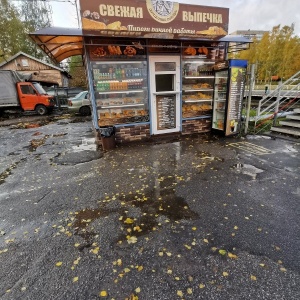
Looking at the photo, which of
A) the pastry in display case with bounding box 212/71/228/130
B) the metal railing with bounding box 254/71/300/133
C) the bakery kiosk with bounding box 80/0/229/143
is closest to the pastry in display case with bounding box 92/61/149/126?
the bakery kiosk with bounding box 80/0/229/143

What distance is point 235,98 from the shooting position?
7066 millimetres

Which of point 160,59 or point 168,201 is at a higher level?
point 160,59

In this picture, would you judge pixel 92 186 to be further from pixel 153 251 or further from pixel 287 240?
pixel 287 240

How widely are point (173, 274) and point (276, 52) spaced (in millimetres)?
44336

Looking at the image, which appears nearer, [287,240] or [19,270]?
[19,270]

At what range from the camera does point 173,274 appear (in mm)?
2223

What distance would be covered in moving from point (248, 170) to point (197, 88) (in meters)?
4.04

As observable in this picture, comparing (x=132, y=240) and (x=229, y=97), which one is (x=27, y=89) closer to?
(x=229, y=97)

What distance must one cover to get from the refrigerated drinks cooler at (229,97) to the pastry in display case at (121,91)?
273cm

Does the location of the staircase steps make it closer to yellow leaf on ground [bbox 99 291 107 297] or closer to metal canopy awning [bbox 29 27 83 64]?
metal canopy awning [bbox 29 27 83 64]

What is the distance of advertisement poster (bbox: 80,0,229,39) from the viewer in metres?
5.22

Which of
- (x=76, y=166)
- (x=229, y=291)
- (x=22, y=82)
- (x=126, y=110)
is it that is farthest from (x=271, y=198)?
(x=22, y=82)

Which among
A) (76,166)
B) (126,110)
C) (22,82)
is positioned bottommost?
(76,166)

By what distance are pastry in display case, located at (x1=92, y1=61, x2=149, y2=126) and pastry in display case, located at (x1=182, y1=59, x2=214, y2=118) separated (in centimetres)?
159
